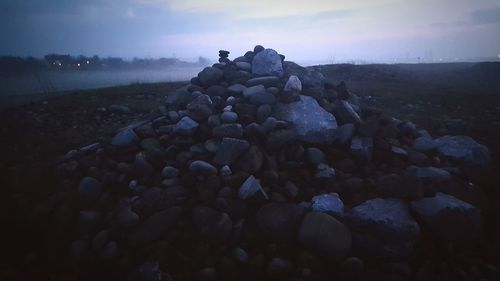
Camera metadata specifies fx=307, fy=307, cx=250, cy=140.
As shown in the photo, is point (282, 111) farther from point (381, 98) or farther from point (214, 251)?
point (381, 98)

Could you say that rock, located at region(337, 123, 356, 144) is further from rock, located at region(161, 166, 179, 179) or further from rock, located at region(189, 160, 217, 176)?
rock, located at region(161, 166, 179, 179)

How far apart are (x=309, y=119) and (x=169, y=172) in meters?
2.61

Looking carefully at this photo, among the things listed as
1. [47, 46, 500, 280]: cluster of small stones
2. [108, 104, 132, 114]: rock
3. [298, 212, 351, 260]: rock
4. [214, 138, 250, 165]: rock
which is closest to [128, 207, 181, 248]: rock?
Result: [47, 46, 500, 280]: cluster of small stones

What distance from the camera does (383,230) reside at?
3.96 meters

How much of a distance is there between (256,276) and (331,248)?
0.99 m

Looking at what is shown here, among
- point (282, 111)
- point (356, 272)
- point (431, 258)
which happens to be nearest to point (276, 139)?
point (282, 111)

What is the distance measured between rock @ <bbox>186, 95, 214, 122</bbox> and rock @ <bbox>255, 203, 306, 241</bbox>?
7.09ft

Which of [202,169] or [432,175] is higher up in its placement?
[202,169]

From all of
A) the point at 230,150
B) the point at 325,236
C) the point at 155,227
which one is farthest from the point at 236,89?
the point at 325,236

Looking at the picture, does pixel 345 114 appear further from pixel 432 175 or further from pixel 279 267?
pixel 279 267

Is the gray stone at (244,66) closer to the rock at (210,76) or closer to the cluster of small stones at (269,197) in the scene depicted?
the rock at (210,76)

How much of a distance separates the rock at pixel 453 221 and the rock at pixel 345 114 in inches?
86.5

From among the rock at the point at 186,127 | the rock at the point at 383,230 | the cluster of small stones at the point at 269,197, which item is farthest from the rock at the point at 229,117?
the rock at the point at 383,230

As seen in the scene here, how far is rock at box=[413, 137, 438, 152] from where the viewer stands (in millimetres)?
5938
